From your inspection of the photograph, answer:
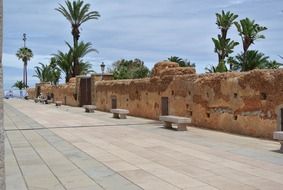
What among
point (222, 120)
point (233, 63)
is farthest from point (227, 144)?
point (233, 63)

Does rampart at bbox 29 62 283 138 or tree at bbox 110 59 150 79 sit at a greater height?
tree at bbox 110 59 150 79

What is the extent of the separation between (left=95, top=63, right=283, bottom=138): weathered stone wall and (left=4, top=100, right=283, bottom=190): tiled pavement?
64cm

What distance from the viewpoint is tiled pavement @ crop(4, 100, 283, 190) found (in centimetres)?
635

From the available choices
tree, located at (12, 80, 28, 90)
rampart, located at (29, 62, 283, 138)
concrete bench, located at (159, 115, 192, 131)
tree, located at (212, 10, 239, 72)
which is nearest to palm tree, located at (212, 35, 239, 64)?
tree, located at (212, 10, 239, 72)

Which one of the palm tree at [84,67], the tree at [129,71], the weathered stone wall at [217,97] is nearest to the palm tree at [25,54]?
the tree at [129,71]

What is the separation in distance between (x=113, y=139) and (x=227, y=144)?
3.05 m

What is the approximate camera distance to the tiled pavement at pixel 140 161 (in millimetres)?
6352

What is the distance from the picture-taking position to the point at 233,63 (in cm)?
3606

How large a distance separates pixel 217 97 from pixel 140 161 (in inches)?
238

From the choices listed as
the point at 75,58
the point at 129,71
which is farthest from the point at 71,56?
the point at 129,71

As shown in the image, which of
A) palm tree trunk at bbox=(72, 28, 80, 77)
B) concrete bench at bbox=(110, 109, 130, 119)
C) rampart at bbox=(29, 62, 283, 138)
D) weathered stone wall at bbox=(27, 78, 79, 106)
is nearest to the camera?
rampart at bbox=(29, 62, 283, 138)

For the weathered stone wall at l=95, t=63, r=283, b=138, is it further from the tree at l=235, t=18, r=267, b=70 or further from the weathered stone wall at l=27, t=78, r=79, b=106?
the tree at l=235, t=18, r=267, b=70

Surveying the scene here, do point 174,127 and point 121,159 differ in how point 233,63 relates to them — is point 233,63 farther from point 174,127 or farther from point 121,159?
point 121,159

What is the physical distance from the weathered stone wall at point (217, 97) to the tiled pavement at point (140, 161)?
64 centimetres
